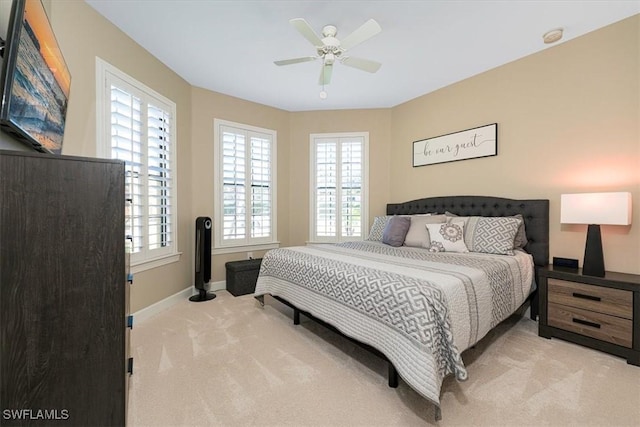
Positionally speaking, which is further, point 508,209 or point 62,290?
point 508,209

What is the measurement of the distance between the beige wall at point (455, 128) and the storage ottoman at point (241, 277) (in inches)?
12.2

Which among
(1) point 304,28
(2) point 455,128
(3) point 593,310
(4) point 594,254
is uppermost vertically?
(1) point 304,28

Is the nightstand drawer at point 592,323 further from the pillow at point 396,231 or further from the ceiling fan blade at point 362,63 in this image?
the ceiling fan blade at point 362,63

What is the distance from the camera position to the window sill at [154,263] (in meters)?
2.78

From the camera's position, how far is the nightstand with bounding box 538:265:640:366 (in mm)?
2039

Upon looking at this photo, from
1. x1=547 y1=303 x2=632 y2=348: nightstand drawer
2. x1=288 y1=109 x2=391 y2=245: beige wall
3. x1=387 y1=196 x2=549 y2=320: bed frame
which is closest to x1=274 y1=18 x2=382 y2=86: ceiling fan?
x1=288 y1=109 x2=391 y2=245: beige wall

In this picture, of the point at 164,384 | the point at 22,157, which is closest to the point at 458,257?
the point at 164,384

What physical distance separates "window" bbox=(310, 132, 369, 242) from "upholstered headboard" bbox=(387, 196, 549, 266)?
910mm

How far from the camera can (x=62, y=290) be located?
0.97 metres

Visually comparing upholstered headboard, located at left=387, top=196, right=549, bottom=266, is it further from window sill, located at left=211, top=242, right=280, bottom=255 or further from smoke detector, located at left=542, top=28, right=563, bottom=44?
window sill, located at left=211, top=242, right=280, bottom=255

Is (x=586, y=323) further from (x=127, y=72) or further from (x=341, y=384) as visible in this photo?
(x=127, y=72)

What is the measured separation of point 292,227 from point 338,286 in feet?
9.20

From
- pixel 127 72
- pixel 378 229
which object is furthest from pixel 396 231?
pixel 127 72

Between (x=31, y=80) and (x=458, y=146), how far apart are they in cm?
398
